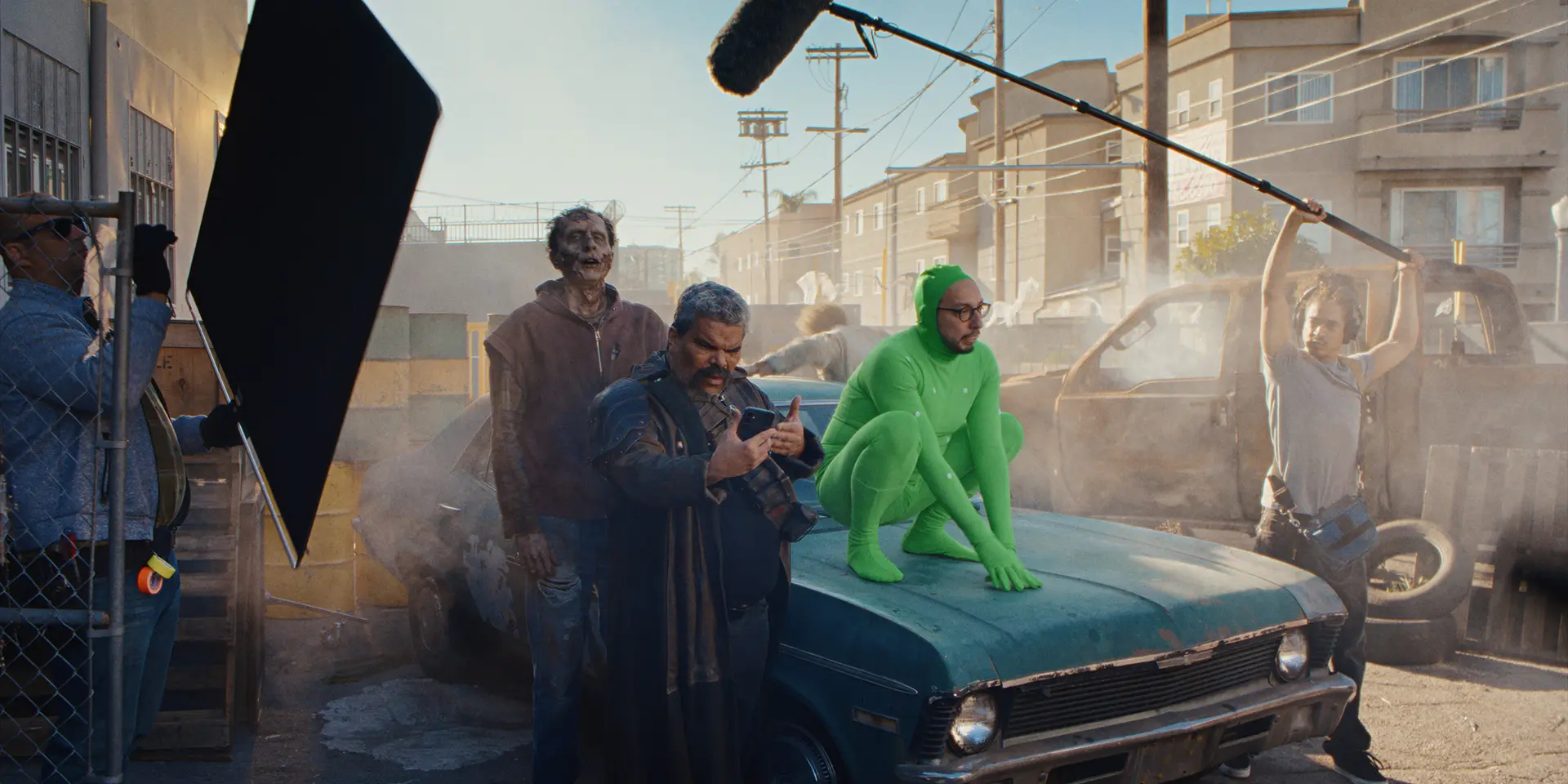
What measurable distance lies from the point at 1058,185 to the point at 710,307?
38.1m

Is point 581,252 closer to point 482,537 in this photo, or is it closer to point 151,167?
point 482,537

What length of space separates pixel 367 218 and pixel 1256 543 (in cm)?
350

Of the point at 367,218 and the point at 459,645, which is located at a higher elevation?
the point at 367,218

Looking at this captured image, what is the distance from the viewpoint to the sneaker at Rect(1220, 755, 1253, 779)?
156 inches

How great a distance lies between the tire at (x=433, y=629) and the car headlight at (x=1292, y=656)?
11.1 feet

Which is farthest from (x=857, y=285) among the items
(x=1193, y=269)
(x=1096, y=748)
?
(x=1096, y=748)

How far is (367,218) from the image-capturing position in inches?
105

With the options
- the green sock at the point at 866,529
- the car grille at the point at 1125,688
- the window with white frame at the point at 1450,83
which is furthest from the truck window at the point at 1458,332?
the window with white frame at the point at 1450,83

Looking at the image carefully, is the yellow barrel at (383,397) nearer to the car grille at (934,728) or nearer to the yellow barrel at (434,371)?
the yellow barrel at (434,371)

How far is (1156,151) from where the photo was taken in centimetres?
1402

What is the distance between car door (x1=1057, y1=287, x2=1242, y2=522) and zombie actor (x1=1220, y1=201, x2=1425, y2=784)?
236 cm

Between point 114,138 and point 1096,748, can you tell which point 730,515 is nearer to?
point 1096,748

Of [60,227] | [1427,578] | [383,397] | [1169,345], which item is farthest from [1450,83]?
[60,227]

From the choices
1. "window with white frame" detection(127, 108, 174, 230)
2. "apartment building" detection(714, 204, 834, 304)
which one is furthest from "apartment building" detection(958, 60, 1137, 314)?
"window with white frame" detection(127, 108, 174, 230)
